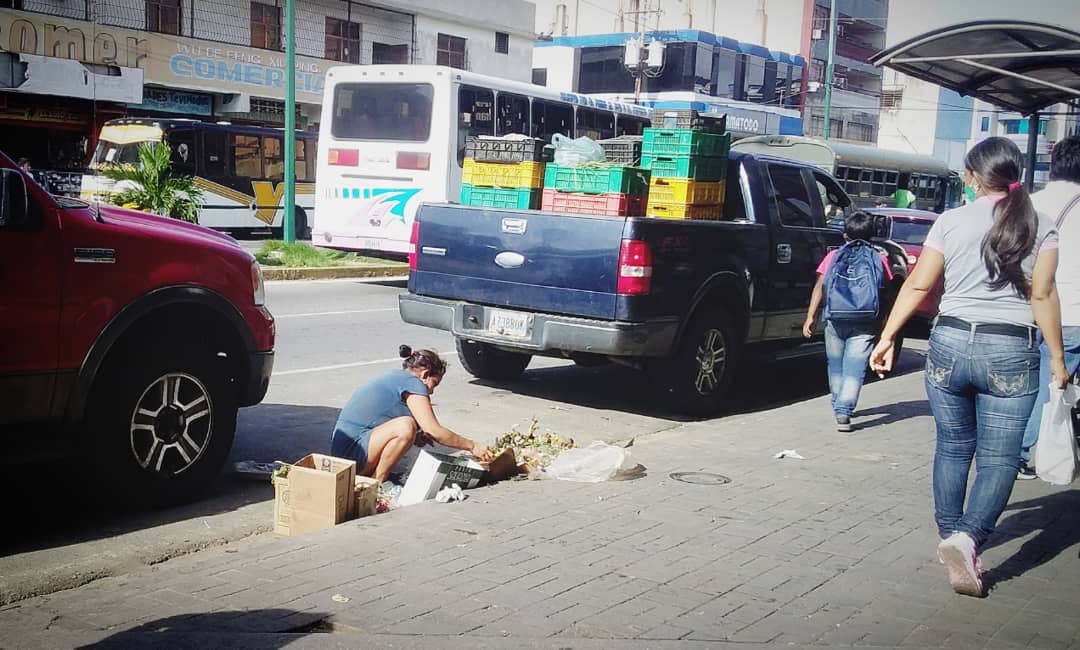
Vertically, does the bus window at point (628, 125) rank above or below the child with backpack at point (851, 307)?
above

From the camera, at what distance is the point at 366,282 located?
18531 millimetres

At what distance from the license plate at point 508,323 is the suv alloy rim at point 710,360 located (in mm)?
1423

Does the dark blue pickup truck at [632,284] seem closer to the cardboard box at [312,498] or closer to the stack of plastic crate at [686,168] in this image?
the stack of plastic crate at [686,168]

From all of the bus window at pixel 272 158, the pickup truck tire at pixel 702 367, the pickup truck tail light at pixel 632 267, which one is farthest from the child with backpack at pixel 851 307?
the bus window at pixel 272 158

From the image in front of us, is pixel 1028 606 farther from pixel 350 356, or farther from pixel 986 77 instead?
pixel 986 77

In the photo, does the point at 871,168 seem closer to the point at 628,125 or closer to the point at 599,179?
the point at 628,125

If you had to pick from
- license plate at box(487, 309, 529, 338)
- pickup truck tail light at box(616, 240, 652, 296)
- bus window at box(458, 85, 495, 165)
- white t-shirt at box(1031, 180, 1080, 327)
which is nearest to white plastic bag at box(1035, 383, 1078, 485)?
white t-shirt at box(1031, 180, 1080, 327)

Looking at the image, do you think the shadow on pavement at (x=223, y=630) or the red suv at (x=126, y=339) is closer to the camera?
the shadow on pavement at (x=223, y=630)

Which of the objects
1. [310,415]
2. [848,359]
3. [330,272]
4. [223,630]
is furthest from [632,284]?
[330,272]

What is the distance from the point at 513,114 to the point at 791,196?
980cm

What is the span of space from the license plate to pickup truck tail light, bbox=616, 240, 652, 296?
2.68ft

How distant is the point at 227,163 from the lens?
25.9 metres

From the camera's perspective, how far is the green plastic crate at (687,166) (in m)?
8.68

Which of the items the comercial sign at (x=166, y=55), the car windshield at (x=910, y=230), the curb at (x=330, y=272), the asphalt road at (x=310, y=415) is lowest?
the asphalt road at (x=310, y=415)
